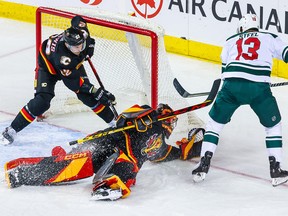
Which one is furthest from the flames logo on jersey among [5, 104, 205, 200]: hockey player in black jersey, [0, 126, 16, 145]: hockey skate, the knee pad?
[0, 126, 16, 145]: hockey skate

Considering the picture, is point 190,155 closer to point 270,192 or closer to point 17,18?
point 270,192

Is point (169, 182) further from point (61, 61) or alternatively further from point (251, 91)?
point (61, 61)

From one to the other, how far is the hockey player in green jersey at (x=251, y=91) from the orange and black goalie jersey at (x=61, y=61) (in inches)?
35.4

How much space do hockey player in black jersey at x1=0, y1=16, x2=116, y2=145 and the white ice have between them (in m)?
0.19

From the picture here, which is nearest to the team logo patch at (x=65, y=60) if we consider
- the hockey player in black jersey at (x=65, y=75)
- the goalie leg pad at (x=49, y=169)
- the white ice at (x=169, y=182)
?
the hockey player in black jersey at (x=65, y=75)

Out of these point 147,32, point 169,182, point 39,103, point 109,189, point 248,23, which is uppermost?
point 248,23

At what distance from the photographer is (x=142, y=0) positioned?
27.2ft

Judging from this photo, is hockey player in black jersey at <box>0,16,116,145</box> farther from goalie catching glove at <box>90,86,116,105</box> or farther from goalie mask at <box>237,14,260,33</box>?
goalie mask at <box>237,14,260,33</box>

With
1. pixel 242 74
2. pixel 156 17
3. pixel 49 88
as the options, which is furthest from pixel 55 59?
pixel 156 17

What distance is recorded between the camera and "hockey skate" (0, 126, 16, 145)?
6270mm

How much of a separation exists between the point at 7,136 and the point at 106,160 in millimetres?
1047

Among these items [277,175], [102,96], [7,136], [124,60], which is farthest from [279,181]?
[7,136]

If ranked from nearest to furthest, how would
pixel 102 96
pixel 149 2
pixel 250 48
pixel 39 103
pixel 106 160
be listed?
pixel 106 160
pixel 250 48
pixel 102 96
pixel 39 103
pixel 149 2

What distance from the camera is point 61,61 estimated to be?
5.94m
